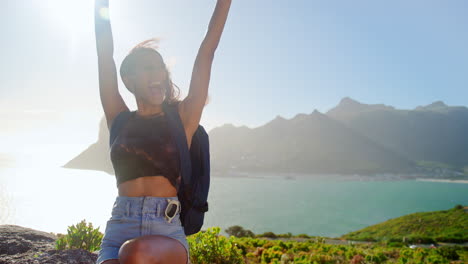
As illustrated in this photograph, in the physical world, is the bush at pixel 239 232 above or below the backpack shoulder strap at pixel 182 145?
below

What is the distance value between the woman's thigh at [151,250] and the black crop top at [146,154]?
369 mm

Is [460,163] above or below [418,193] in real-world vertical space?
above

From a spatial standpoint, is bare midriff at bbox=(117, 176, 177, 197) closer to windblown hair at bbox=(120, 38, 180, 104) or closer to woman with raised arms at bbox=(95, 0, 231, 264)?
woman with raised arms at bbox=(95, 0, 231, 264)

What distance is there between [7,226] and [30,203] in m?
86.7

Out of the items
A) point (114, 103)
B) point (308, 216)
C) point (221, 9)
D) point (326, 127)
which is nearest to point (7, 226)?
point (114, 103)

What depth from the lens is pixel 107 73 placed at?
81.7 inches

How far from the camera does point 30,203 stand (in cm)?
7612

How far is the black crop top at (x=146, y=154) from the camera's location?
5.40ft

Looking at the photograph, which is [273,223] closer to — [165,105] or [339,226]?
[339,226]

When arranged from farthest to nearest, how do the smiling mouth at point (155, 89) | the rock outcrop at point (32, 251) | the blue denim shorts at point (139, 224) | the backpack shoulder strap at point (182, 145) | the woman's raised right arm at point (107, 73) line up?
the rock outcrop at point (32, 251), the woman's raised right arm at point (107, 73), the smiling mouth at point (155, 89), the backpack shoulder strap at point (182, 145), the blue denim shorts at point (139, 224)

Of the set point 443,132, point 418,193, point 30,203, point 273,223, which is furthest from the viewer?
point 443,132

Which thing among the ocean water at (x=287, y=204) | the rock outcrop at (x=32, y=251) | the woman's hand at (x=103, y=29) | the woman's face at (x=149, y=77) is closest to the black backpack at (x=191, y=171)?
the woman's face at (x=149, y=77)

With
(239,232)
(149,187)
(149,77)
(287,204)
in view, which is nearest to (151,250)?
(149,187)

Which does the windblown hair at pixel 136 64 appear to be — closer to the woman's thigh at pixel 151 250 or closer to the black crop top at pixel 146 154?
the black crop top at pixel 146 154
